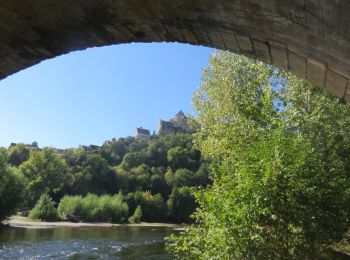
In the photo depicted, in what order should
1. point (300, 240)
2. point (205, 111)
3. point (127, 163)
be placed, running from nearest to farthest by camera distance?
point (300, 240), point (205, 111), point (127, 163)

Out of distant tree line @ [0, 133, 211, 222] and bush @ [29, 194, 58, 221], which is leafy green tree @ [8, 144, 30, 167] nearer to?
distant tree line @ [0, 133, 211, 222]

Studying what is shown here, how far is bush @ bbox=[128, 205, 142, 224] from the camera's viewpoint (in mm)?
78694

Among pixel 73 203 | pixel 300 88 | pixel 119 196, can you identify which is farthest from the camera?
pixel 119 196

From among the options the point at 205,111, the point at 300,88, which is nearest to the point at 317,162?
the point at 300,88

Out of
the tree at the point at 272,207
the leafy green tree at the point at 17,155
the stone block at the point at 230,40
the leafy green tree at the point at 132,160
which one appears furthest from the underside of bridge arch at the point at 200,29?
the leafy green tree at the point at 132,160

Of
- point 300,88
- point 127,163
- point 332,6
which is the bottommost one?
point 332,6

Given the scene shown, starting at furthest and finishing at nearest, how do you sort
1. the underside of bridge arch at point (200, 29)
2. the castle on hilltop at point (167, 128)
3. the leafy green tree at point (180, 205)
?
the castle on hilltop at point (167, 128), the leafy green tree at point (180, 205), the underside of bridge arch at point (200, 29)

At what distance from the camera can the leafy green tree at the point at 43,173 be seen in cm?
8356

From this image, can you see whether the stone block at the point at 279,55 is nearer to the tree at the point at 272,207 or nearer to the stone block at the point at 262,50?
the stone block at the point at 262,50

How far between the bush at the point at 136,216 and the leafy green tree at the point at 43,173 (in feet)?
65.9

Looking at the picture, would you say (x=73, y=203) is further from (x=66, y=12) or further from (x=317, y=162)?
(x=66, y=12)

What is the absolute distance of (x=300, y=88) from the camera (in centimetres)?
1788

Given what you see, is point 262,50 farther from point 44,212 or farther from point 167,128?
point 167,128

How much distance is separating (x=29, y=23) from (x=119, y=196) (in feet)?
268
